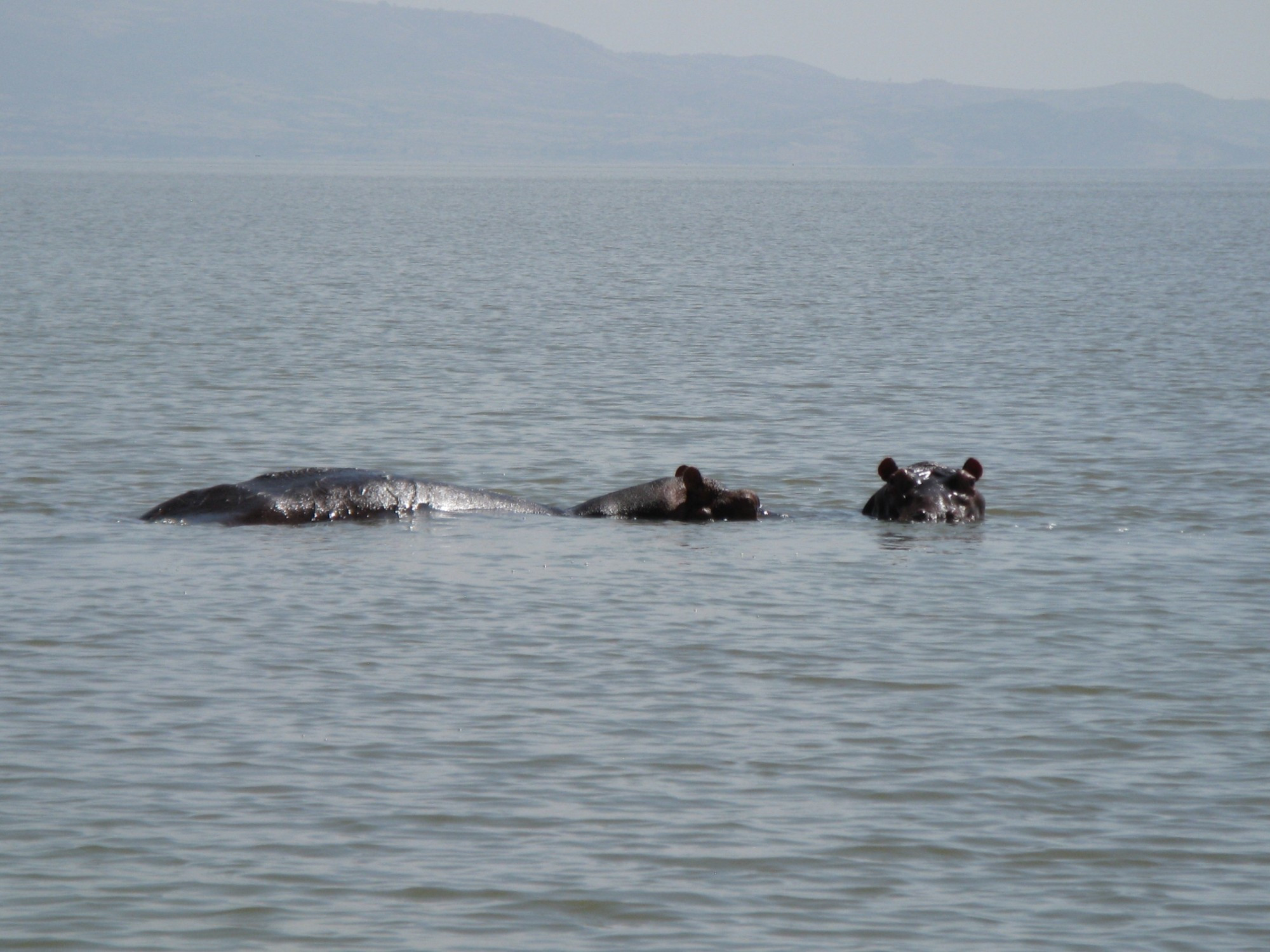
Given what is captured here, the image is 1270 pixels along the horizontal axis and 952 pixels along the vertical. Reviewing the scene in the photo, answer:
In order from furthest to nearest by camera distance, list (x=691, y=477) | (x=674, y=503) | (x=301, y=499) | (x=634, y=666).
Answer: (x=674, y=503) → (x=691, y=477) → (x=301, y=499) → (x=634, y=666)

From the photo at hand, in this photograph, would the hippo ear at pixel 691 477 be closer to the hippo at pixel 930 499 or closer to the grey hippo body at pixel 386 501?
the grey hippo body at pixel 386 501

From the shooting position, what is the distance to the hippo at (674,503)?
17.5m

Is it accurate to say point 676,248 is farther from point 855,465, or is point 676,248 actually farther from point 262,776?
point 262,776

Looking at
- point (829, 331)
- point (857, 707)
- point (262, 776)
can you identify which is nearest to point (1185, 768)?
point (857, 707)

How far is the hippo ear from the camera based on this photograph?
677 inches

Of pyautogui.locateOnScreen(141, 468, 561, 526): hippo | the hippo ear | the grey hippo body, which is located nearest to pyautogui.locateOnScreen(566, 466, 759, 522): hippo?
the grey hippo body

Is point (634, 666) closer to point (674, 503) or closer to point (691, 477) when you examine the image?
point (691, 477)

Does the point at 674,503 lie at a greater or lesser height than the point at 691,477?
lesser

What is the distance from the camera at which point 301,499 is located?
1641cm

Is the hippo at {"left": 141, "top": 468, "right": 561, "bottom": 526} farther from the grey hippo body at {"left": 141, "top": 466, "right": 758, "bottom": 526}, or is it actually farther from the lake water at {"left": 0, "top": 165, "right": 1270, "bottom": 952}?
the lake water at {"left": 0, "top": 165, "right": 1270, "bottom": 952}

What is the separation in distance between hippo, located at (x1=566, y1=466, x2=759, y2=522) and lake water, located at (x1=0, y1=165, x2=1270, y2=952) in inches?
7.3

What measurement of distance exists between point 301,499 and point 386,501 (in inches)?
30.4

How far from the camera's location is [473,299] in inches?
1847

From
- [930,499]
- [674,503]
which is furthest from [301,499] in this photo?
[930,499]
